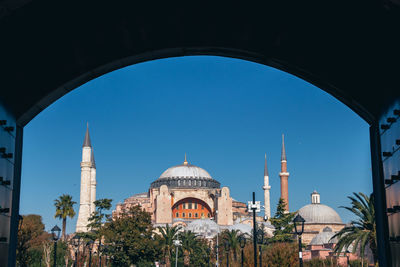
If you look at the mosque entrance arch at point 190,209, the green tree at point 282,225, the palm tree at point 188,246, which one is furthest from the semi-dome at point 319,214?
the palm tree at point 188,246

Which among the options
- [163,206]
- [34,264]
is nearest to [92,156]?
[163,206]

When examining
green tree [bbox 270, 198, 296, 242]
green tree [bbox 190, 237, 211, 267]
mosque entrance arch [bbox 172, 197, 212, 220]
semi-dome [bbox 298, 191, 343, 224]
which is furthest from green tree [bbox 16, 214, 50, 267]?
semi-dome [bbox 298, 191, 343, 224]

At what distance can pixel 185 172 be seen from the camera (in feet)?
463

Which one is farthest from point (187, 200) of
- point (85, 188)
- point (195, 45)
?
point (195, 45)

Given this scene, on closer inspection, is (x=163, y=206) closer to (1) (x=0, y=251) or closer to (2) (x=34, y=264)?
(2) (x=34, y=264)

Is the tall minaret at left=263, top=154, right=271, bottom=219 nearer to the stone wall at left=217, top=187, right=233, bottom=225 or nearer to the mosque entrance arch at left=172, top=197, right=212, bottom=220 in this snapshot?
the stone wall at left=217, top=187, right=233, bottom=225

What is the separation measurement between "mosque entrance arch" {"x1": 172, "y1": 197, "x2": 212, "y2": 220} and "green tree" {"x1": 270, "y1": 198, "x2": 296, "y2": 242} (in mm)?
38217

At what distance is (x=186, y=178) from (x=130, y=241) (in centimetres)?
8781

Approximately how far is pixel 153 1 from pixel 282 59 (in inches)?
129

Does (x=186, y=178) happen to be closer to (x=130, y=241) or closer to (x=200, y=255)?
(x=200, y=255)

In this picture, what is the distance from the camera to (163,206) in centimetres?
11725

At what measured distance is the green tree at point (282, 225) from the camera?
85.6m

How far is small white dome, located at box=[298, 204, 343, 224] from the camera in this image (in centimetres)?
13012

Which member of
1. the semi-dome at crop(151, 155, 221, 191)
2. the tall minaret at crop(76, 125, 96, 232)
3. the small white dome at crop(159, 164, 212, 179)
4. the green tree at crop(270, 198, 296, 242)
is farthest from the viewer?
the small white dome at crop(159, 164, 212, 179)
